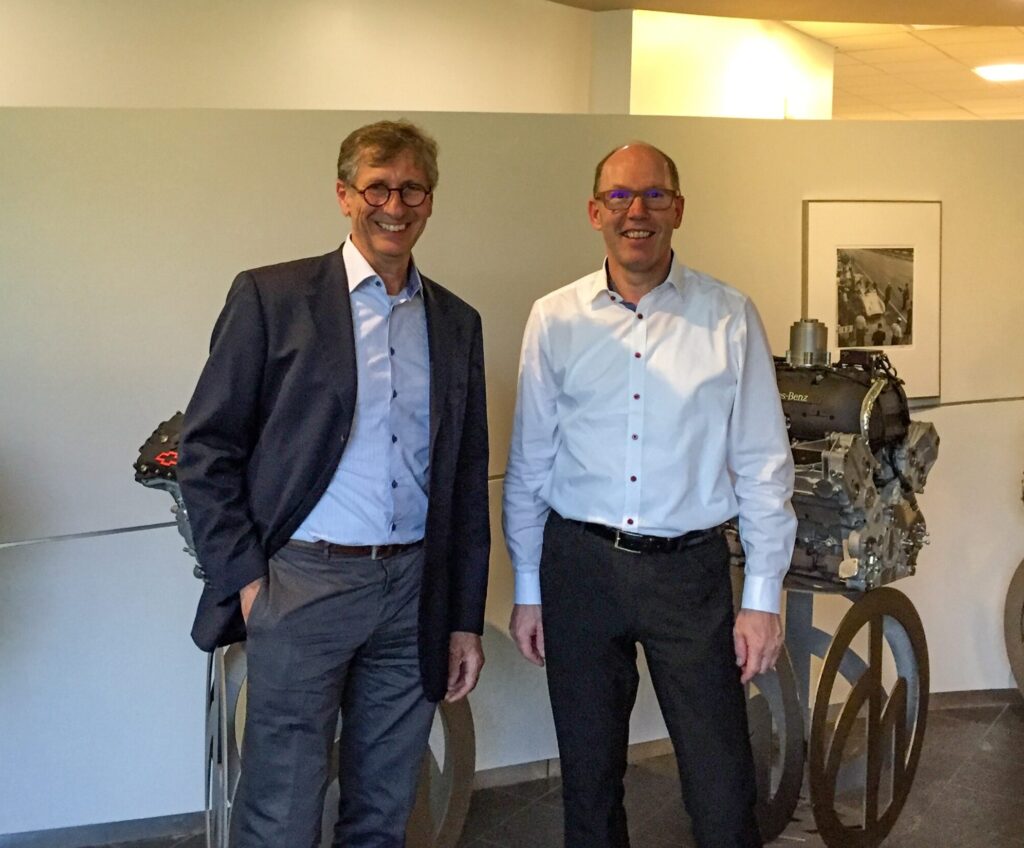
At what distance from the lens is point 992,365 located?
3957mm

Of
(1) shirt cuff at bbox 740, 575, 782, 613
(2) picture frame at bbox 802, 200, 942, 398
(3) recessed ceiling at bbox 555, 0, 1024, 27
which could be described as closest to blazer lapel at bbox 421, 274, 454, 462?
(1) shirt cuff at bbox 740, 575, 782, 613

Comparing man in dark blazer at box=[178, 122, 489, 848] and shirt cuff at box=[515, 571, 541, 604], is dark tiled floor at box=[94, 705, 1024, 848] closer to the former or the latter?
shirt cuff at box=[515, 571, 541, 604]

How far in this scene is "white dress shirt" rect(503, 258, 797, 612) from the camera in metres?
2.20

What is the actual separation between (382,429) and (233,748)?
950 millimetres

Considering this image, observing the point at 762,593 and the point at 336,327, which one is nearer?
the point at 336,327

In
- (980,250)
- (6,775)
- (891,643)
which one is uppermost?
(980,250)

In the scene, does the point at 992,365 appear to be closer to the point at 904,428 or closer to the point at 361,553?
the point at 904,428

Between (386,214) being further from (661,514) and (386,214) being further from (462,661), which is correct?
(462,661)

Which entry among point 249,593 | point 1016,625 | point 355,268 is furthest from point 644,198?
point 1016,625

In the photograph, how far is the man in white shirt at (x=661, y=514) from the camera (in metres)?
2.20

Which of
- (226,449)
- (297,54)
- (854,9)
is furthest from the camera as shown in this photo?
(854,9)

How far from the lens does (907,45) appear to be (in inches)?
285

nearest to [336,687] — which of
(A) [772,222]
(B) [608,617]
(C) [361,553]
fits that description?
(C) [361,553]

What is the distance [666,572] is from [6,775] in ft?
6.39
